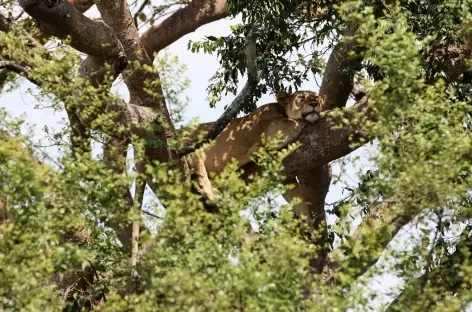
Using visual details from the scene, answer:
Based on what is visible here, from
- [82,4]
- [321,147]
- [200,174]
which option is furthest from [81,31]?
[82,4]

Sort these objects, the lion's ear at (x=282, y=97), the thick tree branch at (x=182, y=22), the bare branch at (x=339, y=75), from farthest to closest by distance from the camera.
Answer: the thick tree branch at (x=182, y=22), the lion's ear at (x=282, y=97), the bare branch at (x=339, y=75)

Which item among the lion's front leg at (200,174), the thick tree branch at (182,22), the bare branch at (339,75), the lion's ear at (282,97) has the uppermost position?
the thick tree branch at (182,22)

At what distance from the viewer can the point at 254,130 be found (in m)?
9.77

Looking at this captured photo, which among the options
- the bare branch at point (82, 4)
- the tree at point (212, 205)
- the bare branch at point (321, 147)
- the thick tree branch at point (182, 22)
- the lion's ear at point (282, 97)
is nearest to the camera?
the tree at point (212, 205)

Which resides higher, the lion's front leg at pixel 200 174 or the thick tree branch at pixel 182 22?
the thick tree branch at pixel 182 22

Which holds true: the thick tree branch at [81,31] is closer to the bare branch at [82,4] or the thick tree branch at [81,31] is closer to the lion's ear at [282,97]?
the lion's ear at [282,97]

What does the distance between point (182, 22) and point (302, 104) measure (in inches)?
122

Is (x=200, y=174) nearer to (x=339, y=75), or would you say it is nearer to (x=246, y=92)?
(x=246, y=92)

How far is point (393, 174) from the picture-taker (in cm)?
680

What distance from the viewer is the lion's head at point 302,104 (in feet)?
30.8

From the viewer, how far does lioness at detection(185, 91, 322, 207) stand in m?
9.38

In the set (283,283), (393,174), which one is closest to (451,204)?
(393,174)

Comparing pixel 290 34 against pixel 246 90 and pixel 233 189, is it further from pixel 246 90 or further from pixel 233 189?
pixel 233 189

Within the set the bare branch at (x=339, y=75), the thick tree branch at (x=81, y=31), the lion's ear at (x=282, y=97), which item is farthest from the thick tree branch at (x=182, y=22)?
the thick tree branch at (x=81, y=31)
